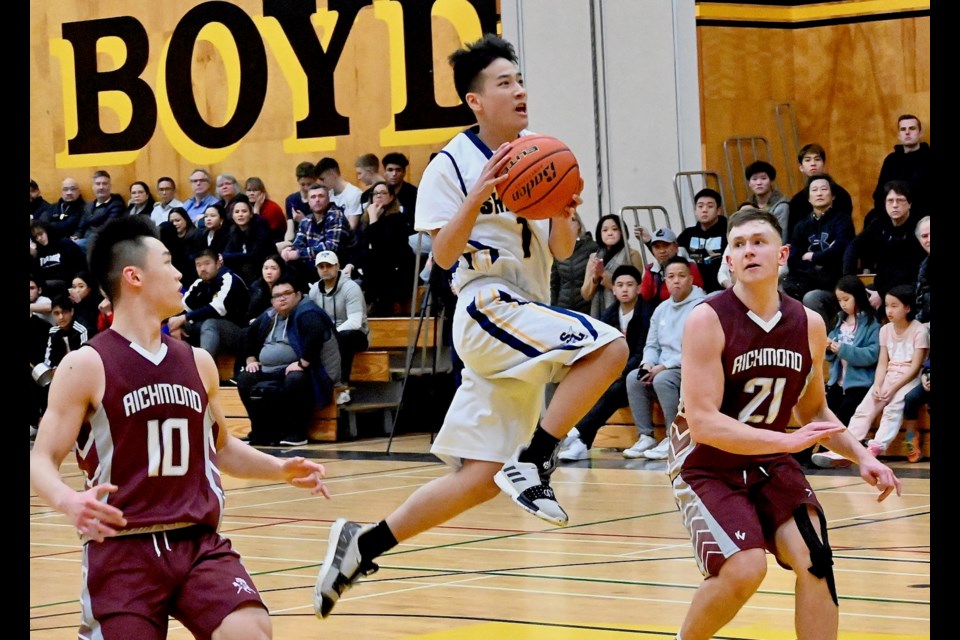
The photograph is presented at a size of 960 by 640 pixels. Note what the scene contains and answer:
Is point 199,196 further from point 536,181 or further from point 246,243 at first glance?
point 536,181

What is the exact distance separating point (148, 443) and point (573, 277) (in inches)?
323

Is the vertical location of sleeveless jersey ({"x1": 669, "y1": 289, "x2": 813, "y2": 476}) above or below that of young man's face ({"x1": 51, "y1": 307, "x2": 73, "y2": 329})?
above

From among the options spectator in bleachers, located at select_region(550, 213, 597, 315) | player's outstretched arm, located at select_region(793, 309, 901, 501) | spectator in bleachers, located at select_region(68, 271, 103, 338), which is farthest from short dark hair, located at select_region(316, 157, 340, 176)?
player's outstretched arm, located at select_region(793, 309, 901, 501)

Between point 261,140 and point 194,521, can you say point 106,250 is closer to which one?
point 194,521

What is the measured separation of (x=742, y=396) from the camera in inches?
171

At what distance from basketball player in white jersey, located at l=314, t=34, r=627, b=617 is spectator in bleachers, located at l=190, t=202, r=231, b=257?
31.6ft

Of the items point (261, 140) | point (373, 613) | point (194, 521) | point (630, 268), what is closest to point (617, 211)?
point (630, 268)

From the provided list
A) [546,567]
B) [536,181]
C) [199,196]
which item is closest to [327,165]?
[199,196]

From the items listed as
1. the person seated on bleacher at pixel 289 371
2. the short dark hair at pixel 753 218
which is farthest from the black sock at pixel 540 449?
the person seated on bleacher at pixel 289 371

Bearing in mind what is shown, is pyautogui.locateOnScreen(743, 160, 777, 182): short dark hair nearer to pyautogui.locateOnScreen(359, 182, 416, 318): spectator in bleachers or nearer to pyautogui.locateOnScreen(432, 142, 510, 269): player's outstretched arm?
pyautogui.locateOnScreen(359, 182, 416, 318): spectator in bleachers

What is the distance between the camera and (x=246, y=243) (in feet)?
47.2

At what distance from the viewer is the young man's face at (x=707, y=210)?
11.6 metres

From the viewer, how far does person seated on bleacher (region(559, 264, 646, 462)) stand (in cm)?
1093

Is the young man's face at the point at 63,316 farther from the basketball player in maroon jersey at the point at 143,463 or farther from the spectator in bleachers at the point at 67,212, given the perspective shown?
the basketball player in maroon jersey at the point at 143,463
